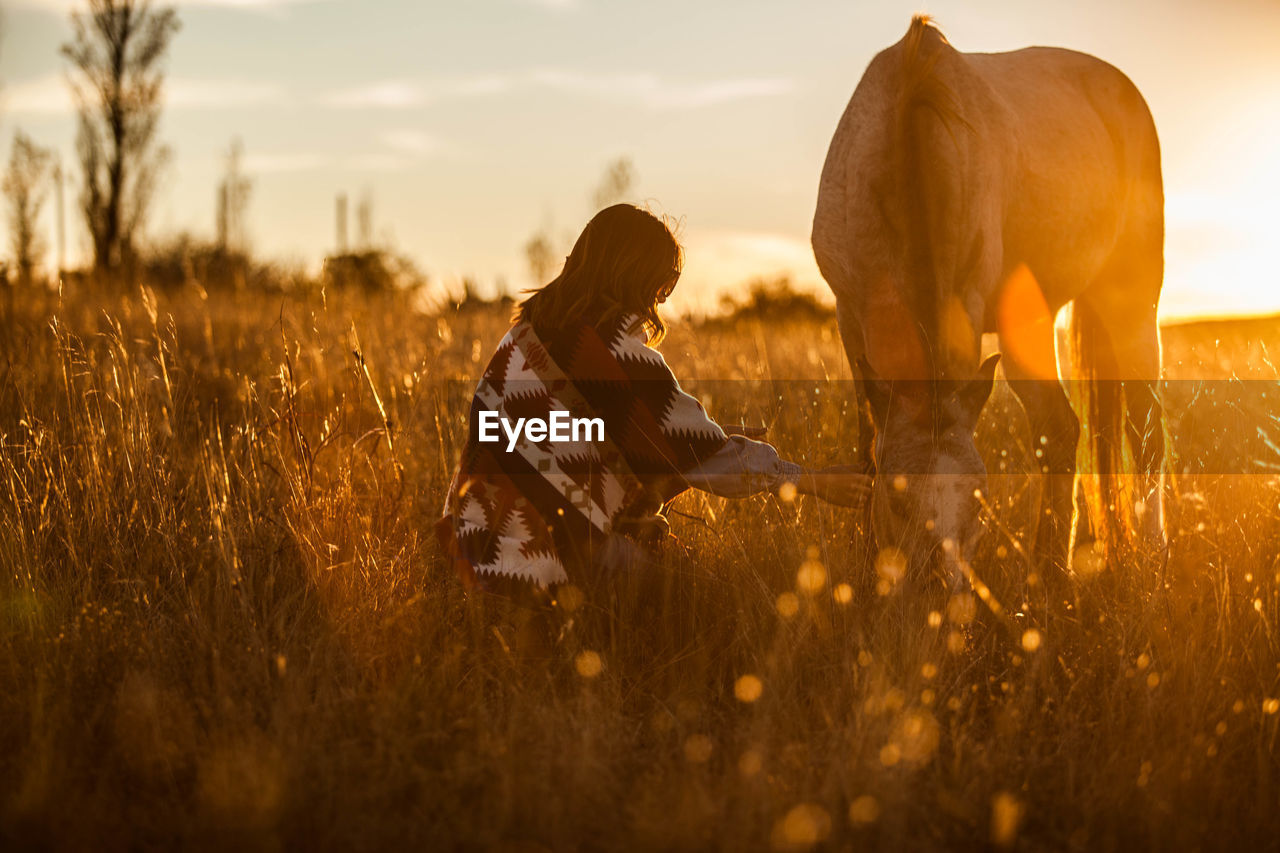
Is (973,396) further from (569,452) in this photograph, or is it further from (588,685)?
(588,685)

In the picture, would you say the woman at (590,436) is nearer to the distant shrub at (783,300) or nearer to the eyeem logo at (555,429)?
the eyeem logo at (555,429)

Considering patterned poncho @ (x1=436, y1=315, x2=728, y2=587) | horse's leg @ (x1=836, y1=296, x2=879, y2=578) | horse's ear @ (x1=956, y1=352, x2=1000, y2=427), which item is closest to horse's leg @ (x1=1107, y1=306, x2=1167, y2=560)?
horse's leg @ (x1=836, y1=296, x2=879, y2=578)

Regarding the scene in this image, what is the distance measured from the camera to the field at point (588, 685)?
186 centimetres

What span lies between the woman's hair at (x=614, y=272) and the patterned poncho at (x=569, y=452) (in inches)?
2.0

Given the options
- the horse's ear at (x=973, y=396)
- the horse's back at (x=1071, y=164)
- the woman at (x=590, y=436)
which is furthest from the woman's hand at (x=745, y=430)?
the horse's back at (x=1071, y=164)

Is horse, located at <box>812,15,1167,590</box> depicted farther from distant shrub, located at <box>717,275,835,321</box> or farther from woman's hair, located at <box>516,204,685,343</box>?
distant shrub, located at <box>717,275,835,321</box>

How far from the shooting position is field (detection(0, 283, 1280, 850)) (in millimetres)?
1855

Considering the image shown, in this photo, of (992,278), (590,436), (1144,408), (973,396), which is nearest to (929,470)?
(973,396)

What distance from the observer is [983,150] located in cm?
312

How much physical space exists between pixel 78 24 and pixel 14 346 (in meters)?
18.7

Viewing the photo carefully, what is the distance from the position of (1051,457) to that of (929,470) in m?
1.49

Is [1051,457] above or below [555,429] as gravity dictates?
below

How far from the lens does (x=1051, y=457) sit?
11.5 feet

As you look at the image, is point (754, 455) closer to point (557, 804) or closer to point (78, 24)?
point (557, 804)
